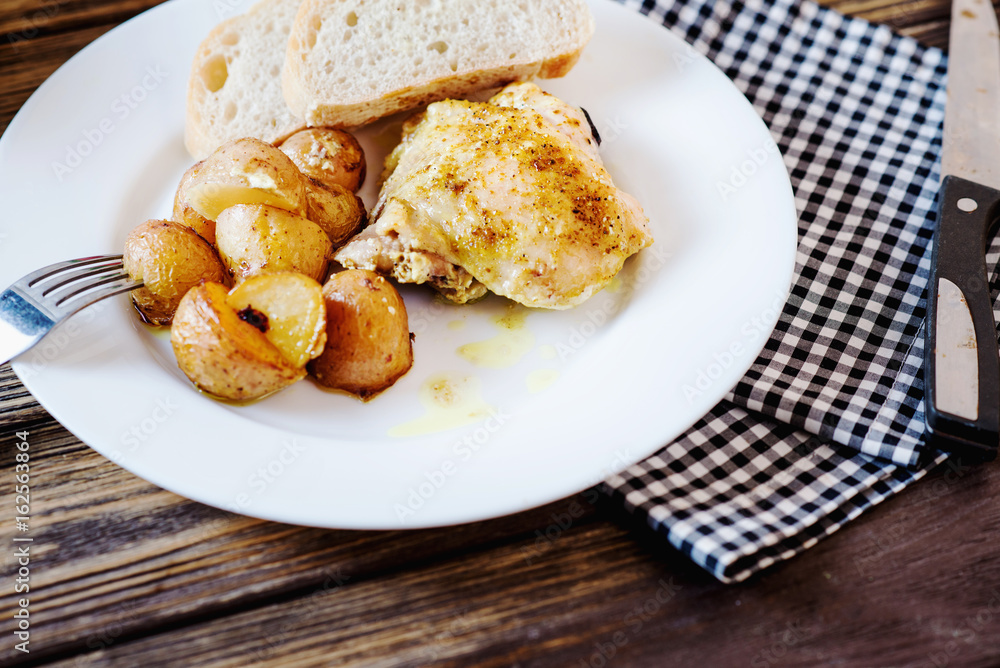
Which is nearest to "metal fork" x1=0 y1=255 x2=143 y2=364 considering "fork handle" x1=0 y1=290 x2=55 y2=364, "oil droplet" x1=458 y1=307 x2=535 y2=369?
"fork handle" x1=0 y1=290 x2=55 y2=364

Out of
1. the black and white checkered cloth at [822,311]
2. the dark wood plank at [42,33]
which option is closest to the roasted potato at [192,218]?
the dark wood plank at [42,33]

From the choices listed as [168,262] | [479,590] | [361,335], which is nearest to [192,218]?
[168,262]

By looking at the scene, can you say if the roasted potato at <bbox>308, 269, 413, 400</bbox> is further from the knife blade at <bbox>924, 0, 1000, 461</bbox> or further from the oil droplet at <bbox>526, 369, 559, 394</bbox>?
the knife blade at <bbox>924, 0, 1000, 461</bbox>

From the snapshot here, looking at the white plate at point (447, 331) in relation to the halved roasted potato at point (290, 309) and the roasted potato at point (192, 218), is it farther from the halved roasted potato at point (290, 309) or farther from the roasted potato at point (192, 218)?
the roasted potato at point (192, 218)

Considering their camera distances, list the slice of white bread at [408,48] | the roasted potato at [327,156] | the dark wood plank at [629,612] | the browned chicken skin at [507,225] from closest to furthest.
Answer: the dark wood plank at [629,612] < the browned chicken skin at [507,225] < the roasted potato at [327,156] < the slice of white bread at [408,48]

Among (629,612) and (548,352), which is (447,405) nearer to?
(548,352)

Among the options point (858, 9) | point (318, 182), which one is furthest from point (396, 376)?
point (858, 9)

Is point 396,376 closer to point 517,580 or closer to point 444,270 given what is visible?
point 444,270
